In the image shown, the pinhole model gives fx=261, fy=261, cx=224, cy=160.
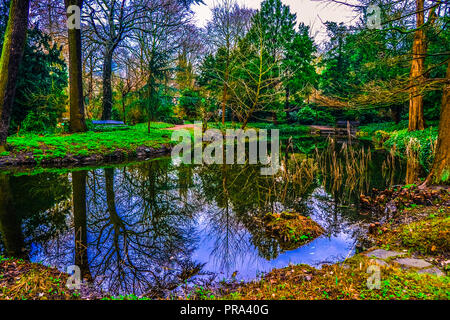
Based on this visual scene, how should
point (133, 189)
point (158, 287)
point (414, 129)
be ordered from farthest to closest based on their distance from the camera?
1. point (414, 129)
2. point (133, 189)
3. point (158, 287)

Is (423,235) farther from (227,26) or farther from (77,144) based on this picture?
(227,26)

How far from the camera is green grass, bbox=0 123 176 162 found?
8.35 m

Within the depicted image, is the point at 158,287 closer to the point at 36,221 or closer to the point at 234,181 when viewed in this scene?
the point at 36,221

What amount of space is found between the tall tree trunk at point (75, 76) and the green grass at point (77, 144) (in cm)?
118

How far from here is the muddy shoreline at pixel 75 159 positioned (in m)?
7.78

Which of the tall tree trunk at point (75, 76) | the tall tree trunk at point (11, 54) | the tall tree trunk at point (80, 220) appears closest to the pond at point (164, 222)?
the tall tree trunk at point (80, 220)

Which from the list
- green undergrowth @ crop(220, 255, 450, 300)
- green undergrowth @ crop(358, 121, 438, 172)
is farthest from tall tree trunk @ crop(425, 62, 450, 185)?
green undergrowth @ crop(220, 255, 450, 300)

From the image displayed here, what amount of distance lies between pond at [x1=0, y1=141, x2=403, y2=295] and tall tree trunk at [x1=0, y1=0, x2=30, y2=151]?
6.96ft

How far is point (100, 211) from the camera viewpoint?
459 cm

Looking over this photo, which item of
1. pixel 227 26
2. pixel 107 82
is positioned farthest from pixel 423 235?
pixel 107 82

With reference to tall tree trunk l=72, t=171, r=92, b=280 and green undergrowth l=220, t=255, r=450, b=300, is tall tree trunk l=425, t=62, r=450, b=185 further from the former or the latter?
tall tree trunk l=72, t=171, r=92, b=280

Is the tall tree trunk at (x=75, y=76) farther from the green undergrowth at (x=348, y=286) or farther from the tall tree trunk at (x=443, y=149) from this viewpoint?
the tall tree trunk at (x=443, y=149)
